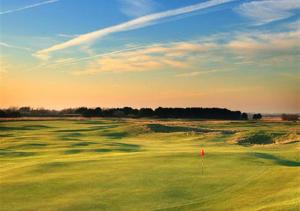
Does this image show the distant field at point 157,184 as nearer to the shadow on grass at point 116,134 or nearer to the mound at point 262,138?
the mound at point 262,138

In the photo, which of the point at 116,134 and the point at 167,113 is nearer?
the point at 116,134

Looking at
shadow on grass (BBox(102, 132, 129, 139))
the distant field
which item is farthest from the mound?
shadow on grass (BBox(102, 132, 129, 139))

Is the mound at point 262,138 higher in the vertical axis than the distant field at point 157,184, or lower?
higher

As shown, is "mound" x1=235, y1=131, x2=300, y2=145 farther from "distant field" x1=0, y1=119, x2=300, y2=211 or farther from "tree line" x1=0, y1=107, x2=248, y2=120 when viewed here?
"tree line" x1=0, y1=107, x2=248, y2=120

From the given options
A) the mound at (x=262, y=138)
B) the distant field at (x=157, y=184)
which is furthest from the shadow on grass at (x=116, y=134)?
the distant field at (x=157, y=184)

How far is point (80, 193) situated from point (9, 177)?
5.03 metres

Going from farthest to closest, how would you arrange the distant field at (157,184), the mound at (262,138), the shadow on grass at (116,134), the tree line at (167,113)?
1. the tree line at (167,113)
2. the shadow on grass at (116,134)
3. the mound at (262,138)
4. the distant field at (157,184)

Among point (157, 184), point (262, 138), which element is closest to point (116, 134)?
point (262, 138)

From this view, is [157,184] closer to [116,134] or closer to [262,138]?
[262,138]

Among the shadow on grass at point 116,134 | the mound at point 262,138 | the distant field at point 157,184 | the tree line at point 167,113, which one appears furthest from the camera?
the tree line at point 167,113

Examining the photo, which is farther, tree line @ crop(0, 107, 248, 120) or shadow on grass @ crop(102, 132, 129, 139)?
tree line @ crop(0, 107, 248, 120)

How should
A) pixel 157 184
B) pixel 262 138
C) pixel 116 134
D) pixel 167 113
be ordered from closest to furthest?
pixel 157 184 < pixel 262 138 < pixel 116 134 < pixel 167 113

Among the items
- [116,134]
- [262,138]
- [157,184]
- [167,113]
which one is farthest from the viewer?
[167,113]

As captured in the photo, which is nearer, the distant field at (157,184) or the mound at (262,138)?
the distant field at (157,184)
